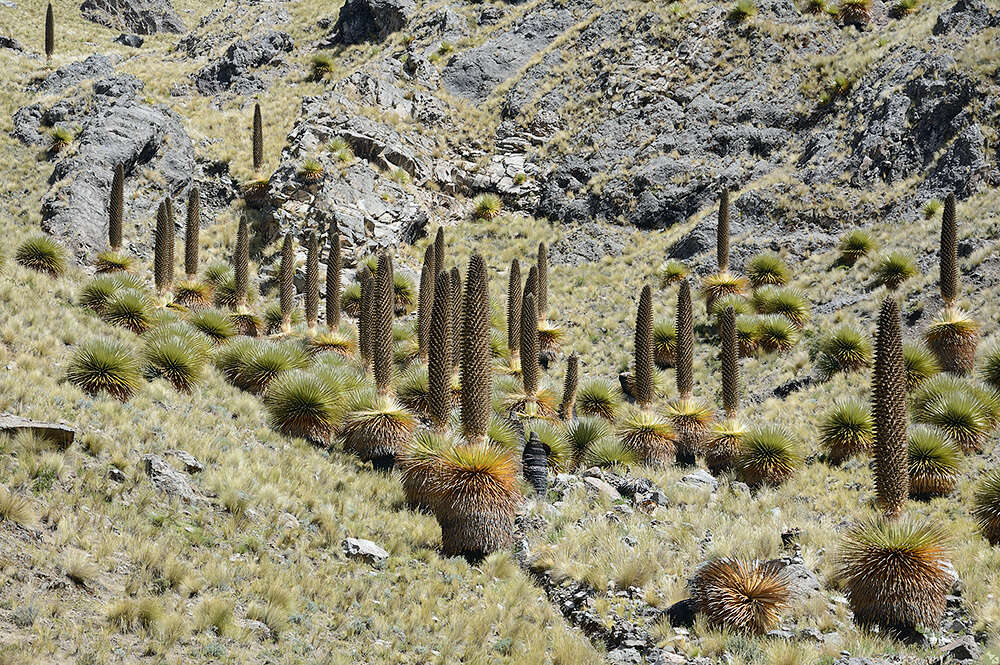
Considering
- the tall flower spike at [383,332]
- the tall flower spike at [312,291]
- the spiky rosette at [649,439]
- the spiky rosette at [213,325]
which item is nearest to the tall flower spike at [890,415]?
the spiky rosette at [649,439]

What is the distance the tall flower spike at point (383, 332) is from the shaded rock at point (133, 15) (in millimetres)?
69603

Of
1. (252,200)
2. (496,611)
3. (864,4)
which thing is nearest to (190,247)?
(252,200)

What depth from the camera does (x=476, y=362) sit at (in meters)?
11.1

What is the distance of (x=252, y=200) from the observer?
29.7m

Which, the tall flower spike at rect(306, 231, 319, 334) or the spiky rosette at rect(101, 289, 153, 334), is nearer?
the spiky rosette at rect(101, 289, 153, 334)

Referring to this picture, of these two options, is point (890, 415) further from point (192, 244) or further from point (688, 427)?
point (192, 244)

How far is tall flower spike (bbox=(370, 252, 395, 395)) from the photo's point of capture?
13.5 m

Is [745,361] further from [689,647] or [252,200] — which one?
[252,200]

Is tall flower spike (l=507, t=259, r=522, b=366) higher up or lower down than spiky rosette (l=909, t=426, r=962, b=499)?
higher up

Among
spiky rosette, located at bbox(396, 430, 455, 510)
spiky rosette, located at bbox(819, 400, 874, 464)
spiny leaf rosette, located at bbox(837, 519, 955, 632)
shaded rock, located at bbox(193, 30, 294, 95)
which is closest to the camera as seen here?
spiny leaf rosette, located at bbox(837, 519, 955, 632)

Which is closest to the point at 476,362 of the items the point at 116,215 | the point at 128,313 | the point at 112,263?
the point at 128,313

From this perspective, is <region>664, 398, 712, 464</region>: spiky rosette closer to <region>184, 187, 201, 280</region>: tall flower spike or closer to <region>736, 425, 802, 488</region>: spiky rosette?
<region>736, 425, 802, 488</region>: spiky rosette

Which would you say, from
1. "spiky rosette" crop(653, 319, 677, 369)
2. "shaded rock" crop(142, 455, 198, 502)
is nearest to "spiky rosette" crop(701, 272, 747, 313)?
"spiky rosette" crop(653, 319, 677, 369)

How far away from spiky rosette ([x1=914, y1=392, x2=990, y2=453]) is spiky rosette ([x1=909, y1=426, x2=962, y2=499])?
0.66m
